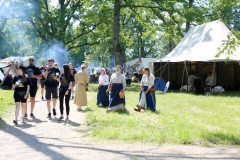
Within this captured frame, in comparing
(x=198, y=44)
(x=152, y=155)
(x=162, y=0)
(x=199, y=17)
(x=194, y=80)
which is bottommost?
(x=152, y=155)

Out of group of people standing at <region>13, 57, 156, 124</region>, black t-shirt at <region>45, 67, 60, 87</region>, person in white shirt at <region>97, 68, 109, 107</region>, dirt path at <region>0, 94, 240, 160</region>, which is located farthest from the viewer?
person in white shirt at <region>97, 68, 109, 107</region>

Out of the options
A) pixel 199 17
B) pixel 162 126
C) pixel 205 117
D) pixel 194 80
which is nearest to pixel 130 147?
pixel 162 126

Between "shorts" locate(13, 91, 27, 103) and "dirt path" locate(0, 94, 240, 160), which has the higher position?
"shorts" locate(13, 91, 27, 103)

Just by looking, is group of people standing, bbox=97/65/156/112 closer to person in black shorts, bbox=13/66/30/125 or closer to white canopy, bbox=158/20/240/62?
person in black shorts, bbox=13/66/30/125

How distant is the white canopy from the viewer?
1405 cm

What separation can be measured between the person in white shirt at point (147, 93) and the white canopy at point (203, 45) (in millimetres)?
6117

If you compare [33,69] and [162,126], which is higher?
[33,69]

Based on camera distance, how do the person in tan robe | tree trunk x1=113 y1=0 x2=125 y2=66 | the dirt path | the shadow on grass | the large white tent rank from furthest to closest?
tree trunk x1=113 y1=0 x2=125 y2=66 → the large white tent → the person in tan robe → the shadow on grass → the dirt path

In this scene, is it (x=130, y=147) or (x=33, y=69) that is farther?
(x=33, y=69)

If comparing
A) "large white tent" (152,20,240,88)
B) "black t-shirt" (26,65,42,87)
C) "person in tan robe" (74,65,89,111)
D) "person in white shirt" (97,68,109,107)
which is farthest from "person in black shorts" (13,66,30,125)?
"large white tent" (152,20,240,88)

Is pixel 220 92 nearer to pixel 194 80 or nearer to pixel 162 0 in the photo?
pixel 194 80

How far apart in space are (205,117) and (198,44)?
358 inches

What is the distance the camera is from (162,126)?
20.4ft

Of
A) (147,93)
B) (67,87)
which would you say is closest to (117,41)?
(147,93)
